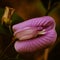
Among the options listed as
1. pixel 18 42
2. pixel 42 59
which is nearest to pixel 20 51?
pixel 18 42

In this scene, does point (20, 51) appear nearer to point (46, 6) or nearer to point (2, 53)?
point (2, 53)

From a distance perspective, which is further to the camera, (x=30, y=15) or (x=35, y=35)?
(x=30, y=15)

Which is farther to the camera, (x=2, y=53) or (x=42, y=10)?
(x=42, y=10)

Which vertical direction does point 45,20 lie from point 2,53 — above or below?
above
